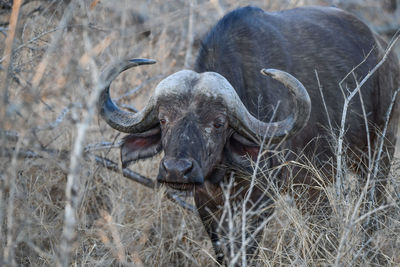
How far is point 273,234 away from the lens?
4.32m

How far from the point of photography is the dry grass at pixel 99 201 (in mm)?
3064

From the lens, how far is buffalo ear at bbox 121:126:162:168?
4.05 m

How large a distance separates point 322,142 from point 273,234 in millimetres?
909

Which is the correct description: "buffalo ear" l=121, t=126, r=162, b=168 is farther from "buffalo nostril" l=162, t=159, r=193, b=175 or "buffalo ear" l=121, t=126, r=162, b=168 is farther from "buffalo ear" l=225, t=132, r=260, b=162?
"buffalo nostril" l=162, t=159, r=193, b=175

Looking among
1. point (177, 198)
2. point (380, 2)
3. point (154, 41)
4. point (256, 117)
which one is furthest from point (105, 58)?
point (380, 2)

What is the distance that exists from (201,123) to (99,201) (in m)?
1.60

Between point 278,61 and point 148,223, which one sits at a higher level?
point 278,61

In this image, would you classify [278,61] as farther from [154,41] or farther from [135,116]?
[154,41]

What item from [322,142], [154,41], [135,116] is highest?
[135,116]

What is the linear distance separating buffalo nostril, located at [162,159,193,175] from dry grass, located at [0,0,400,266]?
48cm

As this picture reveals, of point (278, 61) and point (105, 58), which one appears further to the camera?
point (105, 58)

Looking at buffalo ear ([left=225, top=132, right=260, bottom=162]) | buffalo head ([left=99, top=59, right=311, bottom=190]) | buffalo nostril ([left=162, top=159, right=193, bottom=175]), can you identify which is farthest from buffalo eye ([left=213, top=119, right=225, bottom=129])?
buffalo nostril ([left=162, top=159, right=193, bottom=175])

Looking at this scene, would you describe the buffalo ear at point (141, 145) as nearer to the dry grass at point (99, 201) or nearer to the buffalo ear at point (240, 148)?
the dry grass at point (99, 201)

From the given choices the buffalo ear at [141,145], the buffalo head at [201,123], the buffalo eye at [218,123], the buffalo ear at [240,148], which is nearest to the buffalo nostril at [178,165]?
the buffalo head at [201,123]
